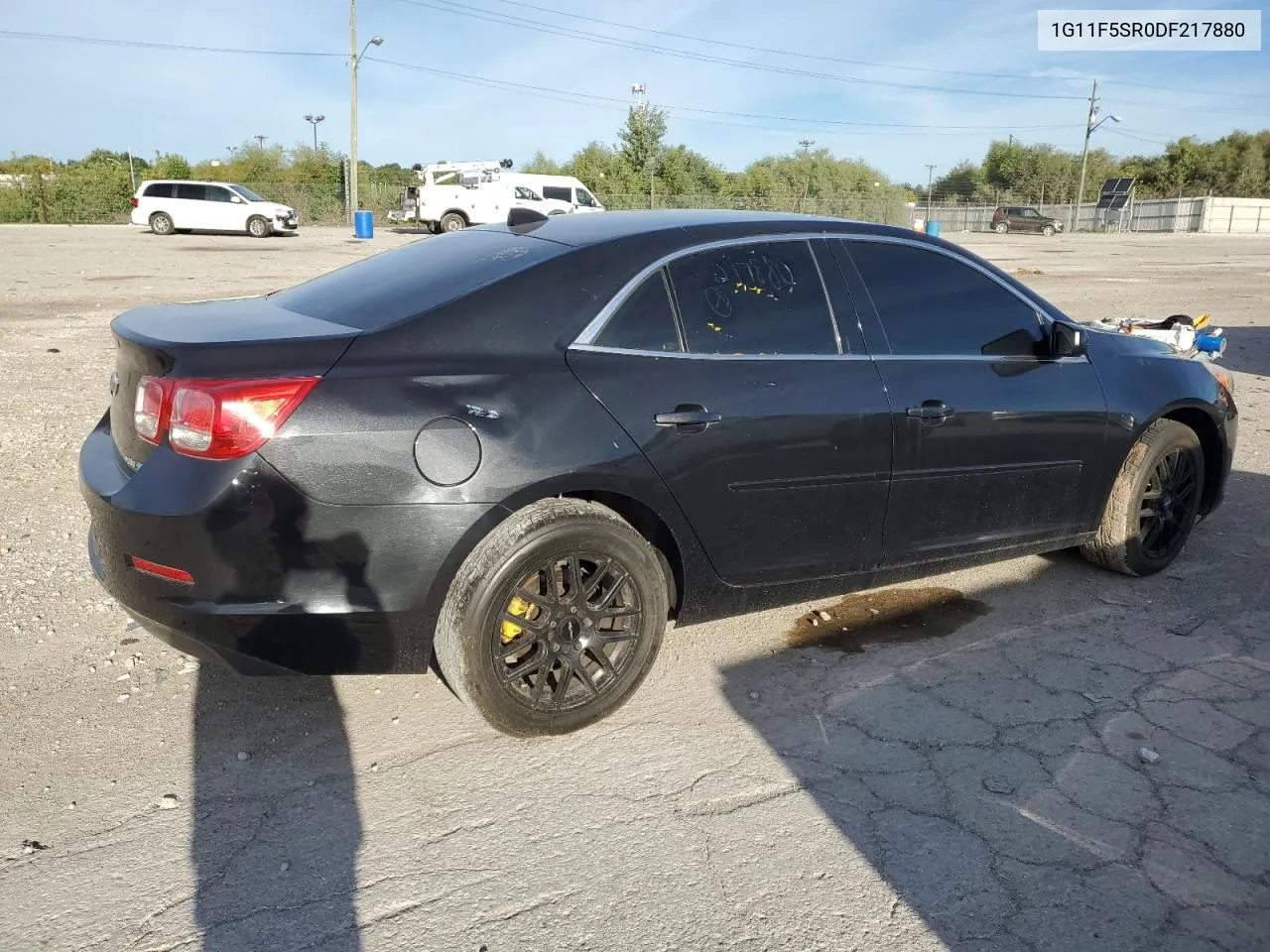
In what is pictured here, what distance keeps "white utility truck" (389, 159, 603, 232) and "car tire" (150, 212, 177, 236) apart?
7.75 m

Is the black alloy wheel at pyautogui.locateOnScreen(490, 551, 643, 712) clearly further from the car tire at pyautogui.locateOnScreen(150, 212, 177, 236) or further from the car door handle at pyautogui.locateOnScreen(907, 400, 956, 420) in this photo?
the car tire at pyautogui.locateOnScreen(150, 212, 177, 236)

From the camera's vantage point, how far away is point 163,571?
2717 millimetres

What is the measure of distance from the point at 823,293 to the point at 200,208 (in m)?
32.1

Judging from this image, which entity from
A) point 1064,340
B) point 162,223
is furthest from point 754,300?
point 162,223

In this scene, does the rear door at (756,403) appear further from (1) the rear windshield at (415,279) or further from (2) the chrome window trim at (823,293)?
(1) the rear windshield at (415,279)

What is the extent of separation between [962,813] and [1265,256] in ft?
121

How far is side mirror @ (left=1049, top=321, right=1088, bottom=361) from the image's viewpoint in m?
4.03

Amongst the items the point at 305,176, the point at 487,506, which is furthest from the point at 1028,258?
the point at 305,176

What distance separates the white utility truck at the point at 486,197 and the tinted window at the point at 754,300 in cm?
2972

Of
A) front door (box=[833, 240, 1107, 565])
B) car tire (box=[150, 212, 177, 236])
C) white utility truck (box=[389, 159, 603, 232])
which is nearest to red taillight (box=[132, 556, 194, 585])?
front door (box=[833, 240, 1107, 565])

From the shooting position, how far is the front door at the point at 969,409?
12.1 feet

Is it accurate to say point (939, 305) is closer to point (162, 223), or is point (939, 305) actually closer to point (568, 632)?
point (568, 632)

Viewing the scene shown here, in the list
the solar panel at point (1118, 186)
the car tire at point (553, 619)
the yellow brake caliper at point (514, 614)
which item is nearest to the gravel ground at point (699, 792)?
the car tire at point (553, 619)

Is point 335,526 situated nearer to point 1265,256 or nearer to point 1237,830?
point 1237,830
